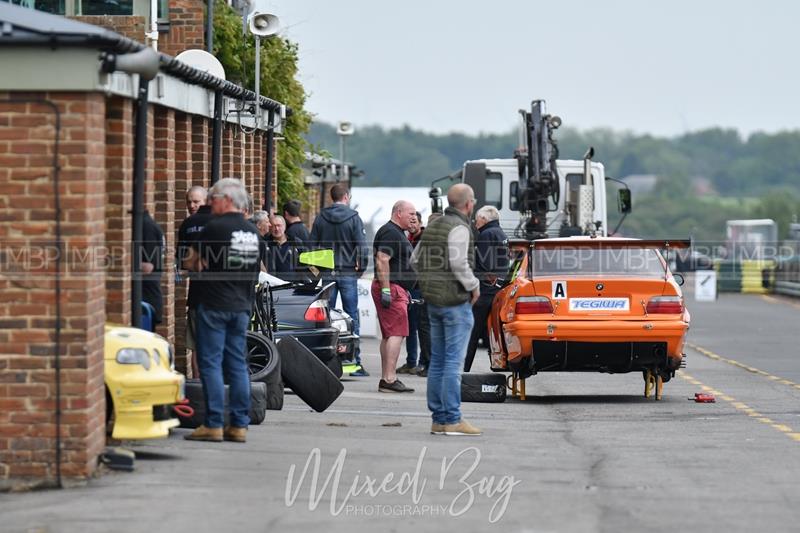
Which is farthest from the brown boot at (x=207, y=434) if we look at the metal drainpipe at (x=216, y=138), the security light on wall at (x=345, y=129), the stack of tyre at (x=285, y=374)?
the security light on wall at (x=345, y=129)

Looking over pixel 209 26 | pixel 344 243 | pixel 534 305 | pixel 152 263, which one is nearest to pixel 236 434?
pixel 152 263

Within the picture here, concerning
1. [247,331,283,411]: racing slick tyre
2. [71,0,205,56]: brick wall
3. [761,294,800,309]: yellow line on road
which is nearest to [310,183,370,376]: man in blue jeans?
[247,331,283,411]: racing slick tyre

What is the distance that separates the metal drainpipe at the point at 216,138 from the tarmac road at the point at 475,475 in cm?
246

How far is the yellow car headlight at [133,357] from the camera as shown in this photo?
10.6 m

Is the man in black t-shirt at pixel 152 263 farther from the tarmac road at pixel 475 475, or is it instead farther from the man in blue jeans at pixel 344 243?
the man in blue jeans at pixel 344 243

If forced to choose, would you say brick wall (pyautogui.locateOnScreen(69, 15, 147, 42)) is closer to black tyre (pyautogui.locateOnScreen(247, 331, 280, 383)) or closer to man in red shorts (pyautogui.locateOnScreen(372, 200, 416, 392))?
man in red shorts (pyautogui.locateOnScreen(372, 200, 416, 392))

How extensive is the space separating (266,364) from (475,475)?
3.47 m

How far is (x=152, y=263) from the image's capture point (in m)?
12.3

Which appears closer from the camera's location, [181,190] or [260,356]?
[260,356]

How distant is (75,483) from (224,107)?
287 inches

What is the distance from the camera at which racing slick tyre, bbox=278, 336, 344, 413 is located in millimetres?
13867

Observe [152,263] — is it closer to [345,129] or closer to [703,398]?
[703,398]

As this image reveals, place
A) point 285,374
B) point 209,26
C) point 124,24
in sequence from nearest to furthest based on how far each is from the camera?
point 285,374
point 209,26
point 124,24

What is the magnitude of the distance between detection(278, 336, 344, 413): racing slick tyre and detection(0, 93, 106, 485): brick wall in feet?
13.1
